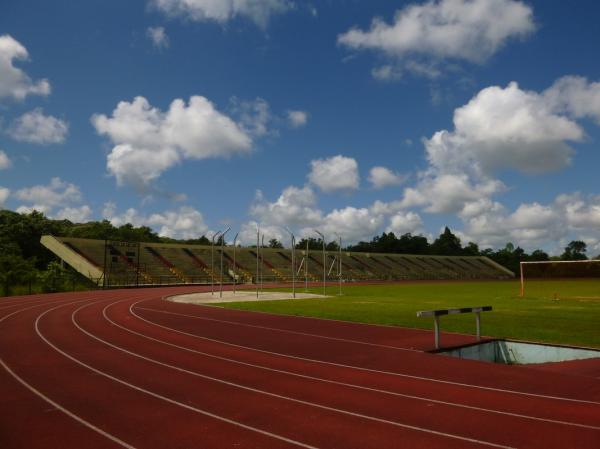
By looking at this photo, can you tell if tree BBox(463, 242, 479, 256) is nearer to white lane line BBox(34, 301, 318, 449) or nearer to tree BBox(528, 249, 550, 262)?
tree BBox(528, 249, 550, 262)

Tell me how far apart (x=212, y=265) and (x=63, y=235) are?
46135 millimetres

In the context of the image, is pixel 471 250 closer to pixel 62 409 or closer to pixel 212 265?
pixel 212 265

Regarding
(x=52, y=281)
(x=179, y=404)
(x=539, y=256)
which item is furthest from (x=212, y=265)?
(x=539, y=256)

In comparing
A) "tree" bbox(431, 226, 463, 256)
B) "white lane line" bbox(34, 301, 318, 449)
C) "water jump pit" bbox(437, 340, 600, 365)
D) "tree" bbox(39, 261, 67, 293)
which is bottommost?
"water jump pit" bbox(437, 340, 600, 365)

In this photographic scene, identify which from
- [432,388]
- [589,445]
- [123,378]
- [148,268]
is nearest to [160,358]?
[123,378]

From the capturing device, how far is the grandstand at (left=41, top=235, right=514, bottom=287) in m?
51.3

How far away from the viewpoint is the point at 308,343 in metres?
14.5

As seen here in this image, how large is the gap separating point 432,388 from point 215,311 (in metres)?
17.3

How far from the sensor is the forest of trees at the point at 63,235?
39594 millimetres

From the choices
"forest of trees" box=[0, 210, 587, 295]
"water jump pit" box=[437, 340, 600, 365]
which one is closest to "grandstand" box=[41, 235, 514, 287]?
"forest of trees" box=[0, 210, 587, 295]

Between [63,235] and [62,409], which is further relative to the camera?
[63,235]

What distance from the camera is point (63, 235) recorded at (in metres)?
74.6

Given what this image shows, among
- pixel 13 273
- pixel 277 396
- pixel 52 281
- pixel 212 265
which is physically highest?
pixel 212 265

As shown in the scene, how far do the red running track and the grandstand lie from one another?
1007 inches
